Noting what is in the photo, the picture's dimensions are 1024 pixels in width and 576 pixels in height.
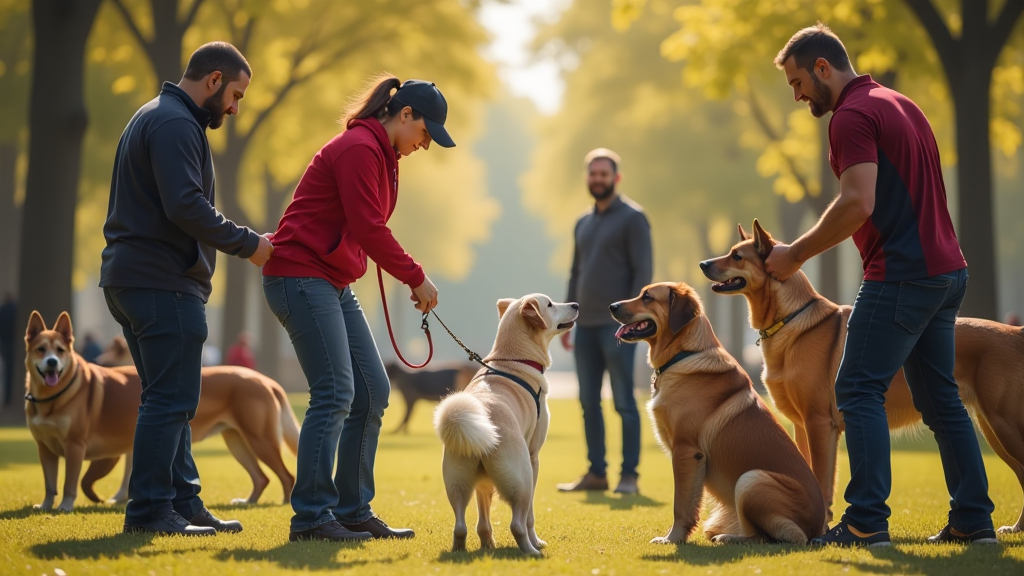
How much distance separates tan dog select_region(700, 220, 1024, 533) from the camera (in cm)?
610

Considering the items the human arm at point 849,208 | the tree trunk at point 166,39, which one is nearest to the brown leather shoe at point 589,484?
the human arm at point 849,208

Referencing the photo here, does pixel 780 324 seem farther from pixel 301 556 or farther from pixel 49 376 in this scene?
pixel 49 376

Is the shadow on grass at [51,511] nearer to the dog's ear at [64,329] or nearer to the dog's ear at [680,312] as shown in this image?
the dog's ear at [64,329]

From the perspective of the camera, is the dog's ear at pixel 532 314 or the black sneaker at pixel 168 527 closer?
the black sneaker at pixel 168 527

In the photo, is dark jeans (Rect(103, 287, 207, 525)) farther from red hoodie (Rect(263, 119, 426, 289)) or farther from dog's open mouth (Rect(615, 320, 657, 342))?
dog's open mouth (Rect(615, 320, 657, 342))

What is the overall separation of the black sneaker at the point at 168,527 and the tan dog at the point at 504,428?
1.59m

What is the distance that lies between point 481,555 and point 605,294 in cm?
443

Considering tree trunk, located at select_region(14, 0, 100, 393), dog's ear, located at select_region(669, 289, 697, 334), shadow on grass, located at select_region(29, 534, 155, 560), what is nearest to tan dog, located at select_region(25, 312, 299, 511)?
shadow on grass, located at select_region(29, 534, 155, 560)

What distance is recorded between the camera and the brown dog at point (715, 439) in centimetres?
535

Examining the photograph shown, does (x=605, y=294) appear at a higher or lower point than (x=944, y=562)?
higher

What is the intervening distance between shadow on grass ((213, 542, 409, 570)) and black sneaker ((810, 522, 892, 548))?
2.20 meters

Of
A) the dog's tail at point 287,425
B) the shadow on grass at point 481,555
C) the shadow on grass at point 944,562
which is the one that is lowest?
the shadow on grass at point 481,555

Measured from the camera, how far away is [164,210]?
551cm

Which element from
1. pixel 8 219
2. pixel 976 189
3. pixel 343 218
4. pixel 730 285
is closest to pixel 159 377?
pixel 343 218
